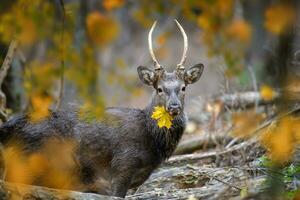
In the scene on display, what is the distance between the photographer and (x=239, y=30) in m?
23.0

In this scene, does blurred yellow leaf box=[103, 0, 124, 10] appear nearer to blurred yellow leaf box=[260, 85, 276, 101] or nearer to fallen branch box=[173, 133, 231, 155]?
blurred yellow leaf box=[260, 85, 276, 101]

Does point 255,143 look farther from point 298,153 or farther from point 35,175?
point 35,175

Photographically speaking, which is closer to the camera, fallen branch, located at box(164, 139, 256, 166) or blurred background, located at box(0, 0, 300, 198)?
blurred background, located at box(0, 0, 300, 198)

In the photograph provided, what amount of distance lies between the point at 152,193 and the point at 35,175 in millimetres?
1506

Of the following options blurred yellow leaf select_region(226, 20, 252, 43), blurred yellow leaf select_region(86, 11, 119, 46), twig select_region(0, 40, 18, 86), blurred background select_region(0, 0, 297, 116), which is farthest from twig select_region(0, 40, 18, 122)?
blurred yellow leaf select_region(226, 20, 252, 43)

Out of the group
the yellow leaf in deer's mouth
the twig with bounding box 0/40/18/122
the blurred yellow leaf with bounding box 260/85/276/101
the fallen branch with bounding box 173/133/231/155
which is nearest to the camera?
the yellow leaf in deer's mouth

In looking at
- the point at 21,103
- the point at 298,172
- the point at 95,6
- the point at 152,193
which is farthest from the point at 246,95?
the point at 95,6

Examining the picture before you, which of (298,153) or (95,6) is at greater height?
(95,6)

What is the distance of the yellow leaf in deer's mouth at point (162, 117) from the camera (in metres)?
9.85

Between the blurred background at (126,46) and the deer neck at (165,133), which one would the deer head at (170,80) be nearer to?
the deer neck at (165,133)

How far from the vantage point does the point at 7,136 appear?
1028 cm

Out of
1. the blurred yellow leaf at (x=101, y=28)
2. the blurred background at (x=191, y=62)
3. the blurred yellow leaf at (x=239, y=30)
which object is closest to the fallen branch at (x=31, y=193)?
the blurred background at (x=191, y=62)

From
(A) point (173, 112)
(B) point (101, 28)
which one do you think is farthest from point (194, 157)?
(B) point (101, 28)

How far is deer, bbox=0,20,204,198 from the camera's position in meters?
10.3
